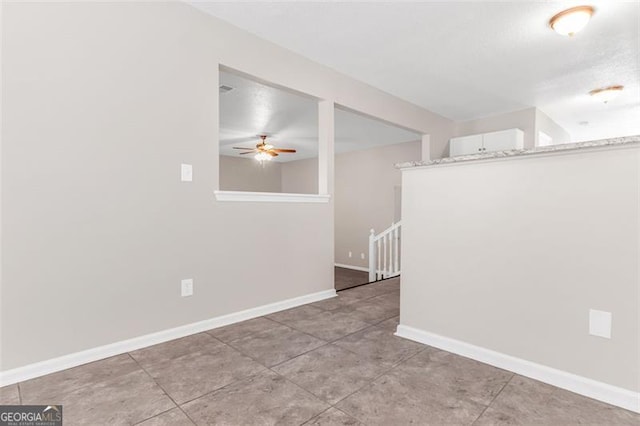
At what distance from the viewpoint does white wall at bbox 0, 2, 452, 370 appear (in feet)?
5.79

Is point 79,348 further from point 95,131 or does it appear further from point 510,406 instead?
point 510,406

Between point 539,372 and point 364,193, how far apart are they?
19.1 feet

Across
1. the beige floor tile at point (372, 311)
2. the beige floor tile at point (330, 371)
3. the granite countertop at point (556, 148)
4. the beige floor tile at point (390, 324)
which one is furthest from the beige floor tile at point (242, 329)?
the granite countertop at point (556, 148)

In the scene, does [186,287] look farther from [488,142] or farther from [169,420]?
[488,142]

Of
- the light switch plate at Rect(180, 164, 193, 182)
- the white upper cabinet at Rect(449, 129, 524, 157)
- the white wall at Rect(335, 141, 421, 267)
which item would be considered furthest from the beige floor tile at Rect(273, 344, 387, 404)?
the white wall at Rect(335, 141, 421, 267)

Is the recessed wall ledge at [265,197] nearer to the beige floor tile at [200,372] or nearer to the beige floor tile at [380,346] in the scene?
the beige floor tile at [200,372]

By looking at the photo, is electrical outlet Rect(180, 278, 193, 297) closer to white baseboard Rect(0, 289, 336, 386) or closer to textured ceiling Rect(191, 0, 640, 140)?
white baseboard Rect(0, 289, 336, 386)

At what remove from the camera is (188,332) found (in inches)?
94.6

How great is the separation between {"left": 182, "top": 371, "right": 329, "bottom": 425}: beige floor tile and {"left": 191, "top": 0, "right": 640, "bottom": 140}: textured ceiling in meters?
2.70

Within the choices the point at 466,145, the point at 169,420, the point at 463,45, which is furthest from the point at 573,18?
the point at 169,420

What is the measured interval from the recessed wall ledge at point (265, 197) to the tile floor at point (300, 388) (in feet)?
3.70

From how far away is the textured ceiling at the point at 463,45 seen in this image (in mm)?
2543

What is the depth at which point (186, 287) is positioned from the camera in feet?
7.93

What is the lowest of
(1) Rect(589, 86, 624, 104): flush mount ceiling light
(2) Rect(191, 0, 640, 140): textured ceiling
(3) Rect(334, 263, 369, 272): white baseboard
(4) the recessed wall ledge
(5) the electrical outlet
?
(3) Rect(334, 263, 369, 272): white baseboard
